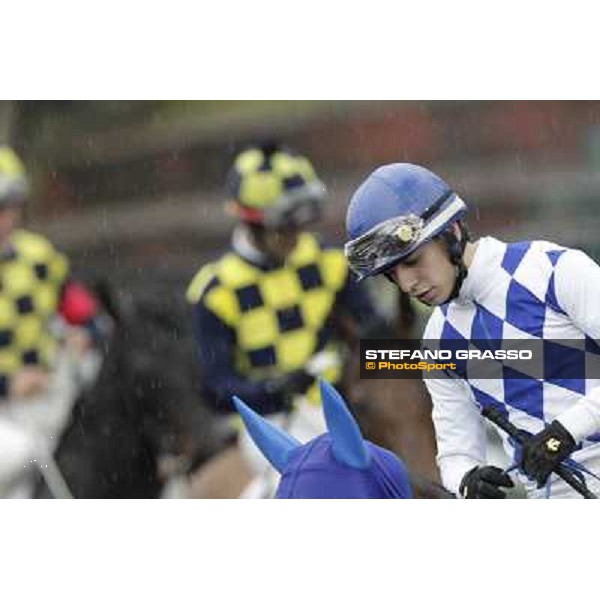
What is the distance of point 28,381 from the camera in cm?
454

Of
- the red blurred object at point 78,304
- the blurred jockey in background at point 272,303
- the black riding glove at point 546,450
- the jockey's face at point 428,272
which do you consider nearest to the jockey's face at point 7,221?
the red blurred object at point 78,304

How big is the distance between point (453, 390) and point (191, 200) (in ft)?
3.14

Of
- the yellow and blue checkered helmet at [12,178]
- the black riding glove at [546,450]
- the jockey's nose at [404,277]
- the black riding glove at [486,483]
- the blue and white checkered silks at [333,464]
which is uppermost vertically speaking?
the yellow and blue checkered helmet at [12,178]

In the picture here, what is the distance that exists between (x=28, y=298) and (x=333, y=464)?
1.36 m

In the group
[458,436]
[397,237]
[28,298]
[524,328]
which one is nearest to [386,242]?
[397,237]

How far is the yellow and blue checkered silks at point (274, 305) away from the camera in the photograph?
4.48 m

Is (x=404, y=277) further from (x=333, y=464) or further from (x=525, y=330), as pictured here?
(x=333, y=464)

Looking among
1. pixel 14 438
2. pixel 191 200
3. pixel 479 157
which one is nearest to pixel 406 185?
pixel 479 157

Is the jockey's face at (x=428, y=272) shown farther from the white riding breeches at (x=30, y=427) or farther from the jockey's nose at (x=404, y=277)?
the white riding breeches at (x=30, y=427)

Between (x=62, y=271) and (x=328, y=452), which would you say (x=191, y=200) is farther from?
(x=328, y=452)

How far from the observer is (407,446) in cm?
432

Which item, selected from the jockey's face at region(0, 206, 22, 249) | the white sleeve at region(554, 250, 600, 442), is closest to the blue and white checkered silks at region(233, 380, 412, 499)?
the white sleeve at region(554, 250, 600, 442)

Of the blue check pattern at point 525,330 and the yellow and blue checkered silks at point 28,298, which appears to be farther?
the yellow and blue checkered silks at point 28,298

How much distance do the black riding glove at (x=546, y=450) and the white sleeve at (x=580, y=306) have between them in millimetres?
23
